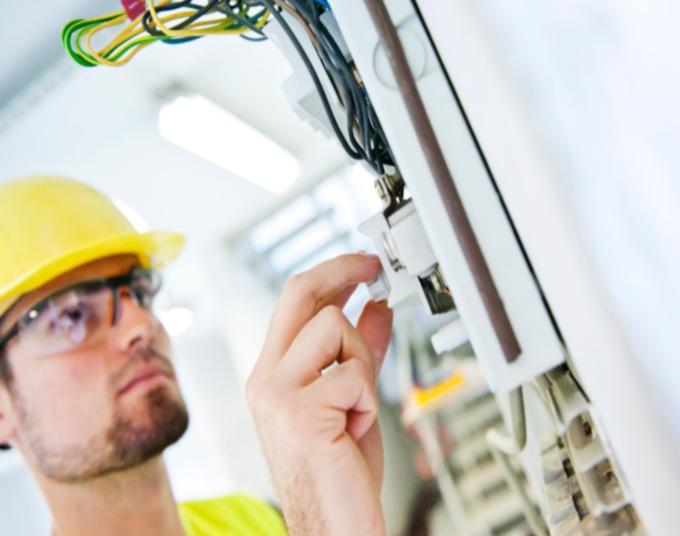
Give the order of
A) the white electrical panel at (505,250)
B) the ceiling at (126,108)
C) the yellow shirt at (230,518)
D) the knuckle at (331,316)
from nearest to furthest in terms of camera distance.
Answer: the white electrical panel at (505,250), the knuckle at (331,316), the yellow shirt at (230,518), the ceiling at (126,108)

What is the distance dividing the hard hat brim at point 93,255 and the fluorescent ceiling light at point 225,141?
3.81 ft

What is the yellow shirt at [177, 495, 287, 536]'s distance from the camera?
154 centimetres

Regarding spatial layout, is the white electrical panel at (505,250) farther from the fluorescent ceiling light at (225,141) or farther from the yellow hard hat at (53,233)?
the fluorescent ceiling light at (225,141)

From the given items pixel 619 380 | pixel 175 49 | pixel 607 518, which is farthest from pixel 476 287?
pixel 175 49

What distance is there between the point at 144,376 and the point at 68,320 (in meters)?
0.21

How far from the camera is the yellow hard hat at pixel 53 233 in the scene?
1.30m

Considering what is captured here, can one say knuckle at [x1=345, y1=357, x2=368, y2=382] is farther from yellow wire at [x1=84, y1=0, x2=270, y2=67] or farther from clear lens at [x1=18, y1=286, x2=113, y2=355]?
clear lens at [x1=18, y1=286, x2=113, y2=355]

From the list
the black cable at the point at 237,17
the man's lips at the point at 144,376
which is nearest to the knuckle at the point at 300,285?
the black cable at the point at 237,17

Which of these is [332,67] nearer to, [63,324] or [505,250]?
[505,250]

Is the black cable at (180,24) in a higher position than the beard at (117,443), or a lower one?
higher

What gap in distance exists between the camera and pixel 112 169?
2.99 metres

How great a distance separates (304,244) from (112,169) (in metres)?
1.64

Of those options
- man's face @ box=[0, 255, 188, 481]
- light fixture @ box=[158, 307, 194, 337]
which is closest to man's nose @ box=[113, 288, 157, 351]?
man's face @ box=[0, 255, 188, 481]

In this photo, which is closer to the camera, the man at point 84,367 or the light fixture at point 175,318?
the man at point 84,367
